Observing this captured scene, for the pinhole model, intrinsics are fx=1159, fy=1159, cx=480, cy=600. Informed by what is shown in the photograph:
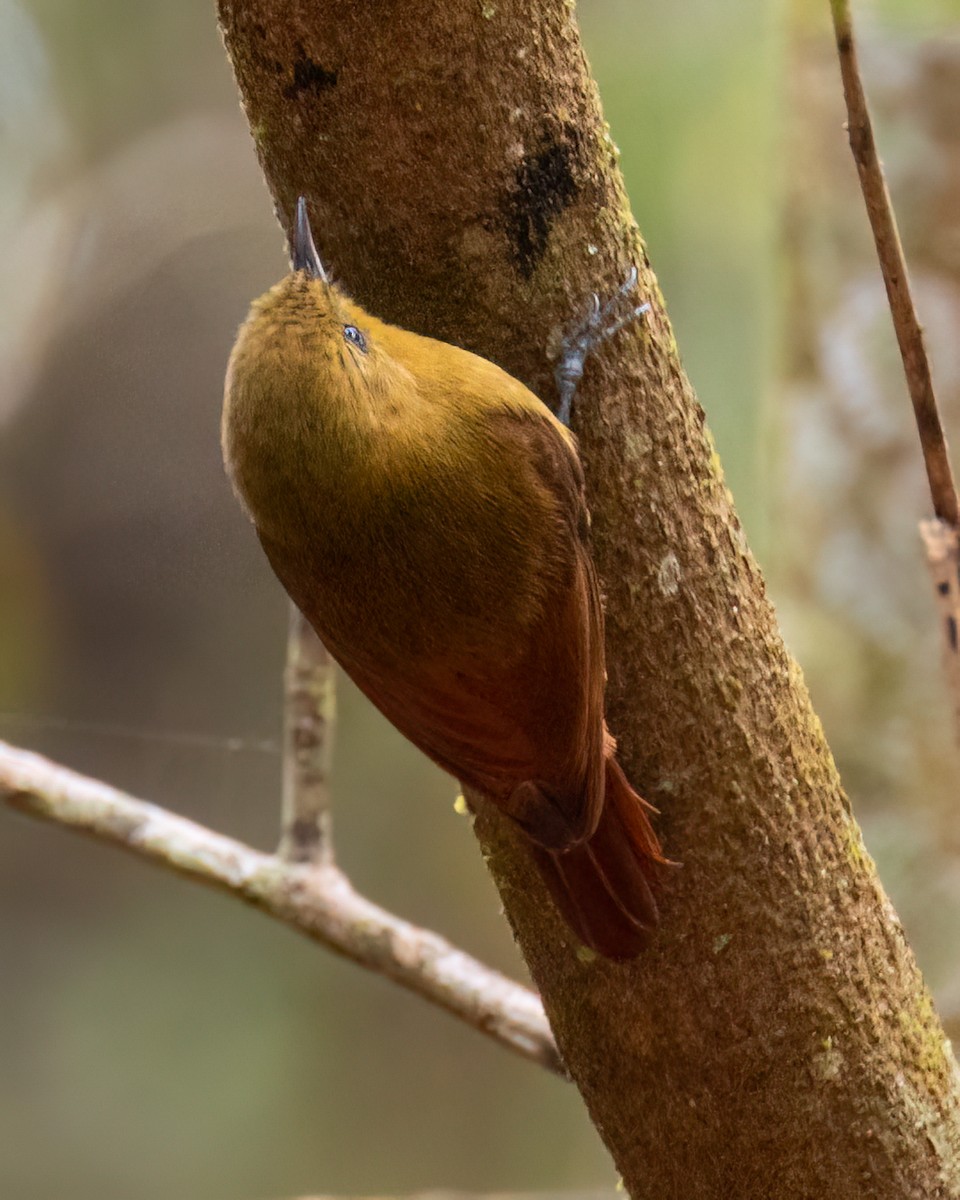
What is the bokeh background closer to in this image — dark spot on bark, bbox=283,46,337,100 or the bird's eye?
the bird's eye

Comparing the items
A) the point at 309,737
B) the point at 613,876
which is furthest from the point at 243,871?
the point at 613,876

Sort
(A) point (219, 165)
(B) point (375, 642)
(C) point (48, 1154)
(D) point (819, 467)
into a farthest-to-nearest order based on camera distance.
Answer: (D) point (819, 467) < (C) point (48, 1154) < (A) point (219, 165) < (B) point (375, 642)

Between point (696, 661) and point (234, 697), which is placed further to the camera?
point (234, 697)

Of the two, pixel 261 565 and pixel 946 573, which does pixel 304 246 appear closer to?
pixel 261 565

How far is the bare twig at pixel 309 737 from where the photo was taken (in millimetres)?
1781

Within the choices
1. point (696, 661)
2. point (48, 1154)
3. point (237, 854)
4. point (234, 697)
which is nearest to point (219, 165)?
point (234, 697)

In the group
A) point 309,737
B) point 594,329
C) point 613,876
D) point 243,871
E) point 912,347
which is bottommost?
point 243,871

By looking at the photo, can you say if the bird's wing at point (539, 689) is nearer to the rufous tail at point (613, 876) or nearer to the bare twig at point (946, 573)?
the rufous tail at point (613, 876)

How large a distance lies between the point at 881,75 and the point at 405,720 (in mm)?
2068

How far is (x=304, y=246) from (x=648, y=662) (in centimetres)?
49

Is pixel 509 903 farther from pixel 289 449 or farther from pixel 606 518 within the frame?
pixel 289 449

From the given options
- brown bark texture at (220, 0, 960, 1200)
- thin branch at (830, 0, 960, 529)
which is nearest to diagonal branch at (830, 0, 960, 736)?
thin branch at (830, 0, 960, 529)

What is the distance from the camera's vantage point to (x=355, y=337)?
3.32 ft

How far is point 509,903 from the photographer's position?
1.21m
